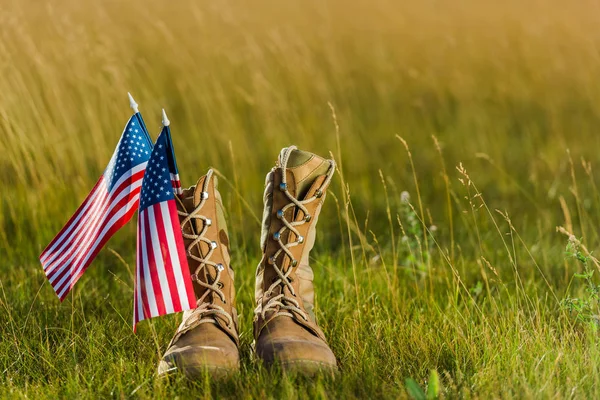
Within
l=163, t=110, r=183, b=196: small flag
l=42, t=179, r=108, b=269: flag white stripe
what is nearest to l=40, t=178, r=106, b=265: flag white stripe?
l=42, t=179, r=108, b=269: flag white stripe

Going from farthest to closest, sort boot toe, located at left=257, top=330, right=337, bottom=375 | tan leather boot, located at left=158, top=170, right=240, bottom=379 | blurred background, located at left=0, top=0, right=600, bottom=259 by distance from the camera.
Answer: blurred background, located at left=0, top=0, right=600, bottom=259 → tan leather boot, located at left=158, top=170, right=240, bottom=379 → boot toe, located at left=257, top=330, right=337, bottom=375

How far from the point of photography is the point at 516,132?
22.5 feet

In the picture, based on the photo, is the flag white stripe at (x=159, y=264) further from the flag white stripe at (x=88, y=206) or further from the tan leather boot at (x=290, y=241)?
the tan leather boot at (x=290, y=241)

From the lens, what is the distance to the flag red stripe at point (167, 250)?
2518mm

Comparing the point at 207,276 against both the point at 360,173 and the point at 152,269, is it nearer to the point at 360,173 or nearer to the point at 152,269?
the point at 152,269

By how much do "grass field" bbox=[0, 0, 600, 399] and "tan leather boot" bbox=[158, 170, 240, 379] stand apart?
0.16m

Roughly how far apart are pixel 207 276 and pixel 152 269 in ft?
1.49

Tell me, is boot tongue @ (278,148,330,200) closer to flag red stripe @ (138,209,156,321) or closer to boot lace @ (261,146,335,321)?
boot lace @ (261,146,335,321)

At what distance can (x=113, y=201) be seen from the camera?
2822 millimetres

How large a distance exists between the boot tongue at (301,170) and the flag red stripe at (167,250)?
1.89 ft

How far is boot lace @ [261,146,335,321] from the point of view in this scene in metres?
2.93

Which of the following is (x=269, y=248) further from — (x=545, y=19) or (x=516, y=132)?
(x=545, y=19)

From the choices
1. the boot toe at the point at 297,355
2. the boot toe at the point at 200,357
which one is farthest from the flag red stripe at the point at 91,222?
the boot toe at the point at 297,355

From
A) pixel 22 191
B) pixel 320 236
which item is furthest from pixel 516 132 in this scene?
pixel 22 191
